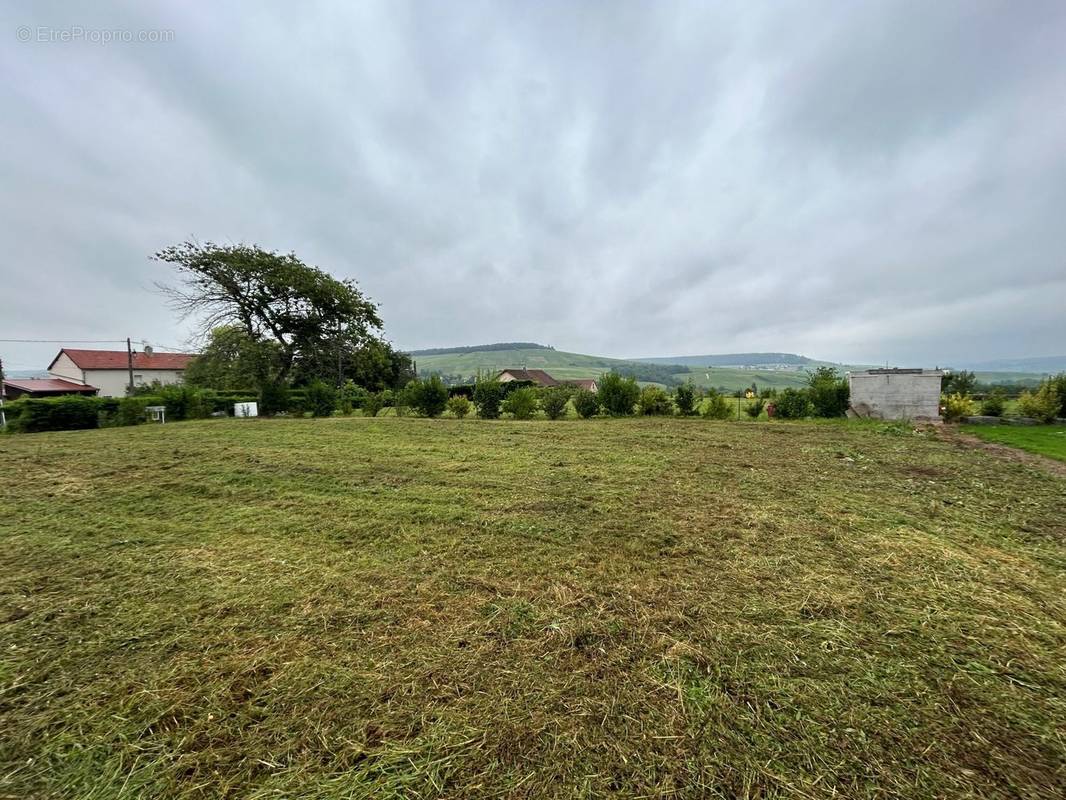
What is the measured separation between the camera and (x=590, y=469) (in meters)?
6.44

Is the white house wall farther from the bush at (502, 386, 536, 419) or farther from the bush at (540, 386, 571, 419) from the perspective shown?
the bush at (540, 386, 571, 419)

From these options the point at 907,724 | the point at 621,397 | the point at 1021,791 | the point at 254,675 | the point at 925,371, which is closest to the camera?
the point at 1021,791

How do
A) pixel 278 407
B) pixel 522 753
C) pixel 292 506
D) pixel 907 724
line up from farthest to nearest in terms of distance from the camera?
pixel 278 407
pixel 292 506
pixel 907 724
pixel 522 753

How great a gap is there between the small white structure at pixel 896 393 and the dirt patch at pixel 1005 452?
238 cm

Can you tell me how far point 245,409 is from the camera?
1814cm

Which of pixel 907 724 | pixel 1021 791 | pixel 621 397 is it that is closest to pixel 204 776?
pixel 907 724

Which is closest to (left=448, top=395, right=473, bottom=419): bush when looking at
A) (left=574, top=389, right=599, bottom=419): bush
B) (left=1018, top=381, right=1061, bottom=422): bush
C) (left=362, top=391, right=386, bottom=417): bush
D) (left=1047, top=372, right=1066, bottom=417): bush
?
(left=362, top=391, right=386, bottom=417): bush

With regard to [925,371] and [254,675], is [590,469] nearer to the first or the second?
[254,675]

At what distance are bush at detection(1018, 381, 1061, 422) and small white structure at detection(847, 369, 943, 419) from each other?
2.37m

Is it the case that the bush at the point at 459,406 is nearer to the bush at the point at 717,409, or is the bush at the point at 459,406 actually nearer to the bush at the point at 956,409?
the bush at the point at 717,409

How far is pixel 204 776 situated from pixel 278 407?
2065cm

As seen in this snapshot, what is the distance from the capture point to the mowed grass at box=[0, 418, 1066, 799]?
1.41 m

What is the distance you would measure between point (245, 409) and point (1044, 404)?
29.2 meters

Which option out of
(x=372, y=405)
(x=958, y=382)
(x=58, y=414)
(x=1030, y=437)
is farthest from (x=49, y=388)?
(x=958, y=382)
